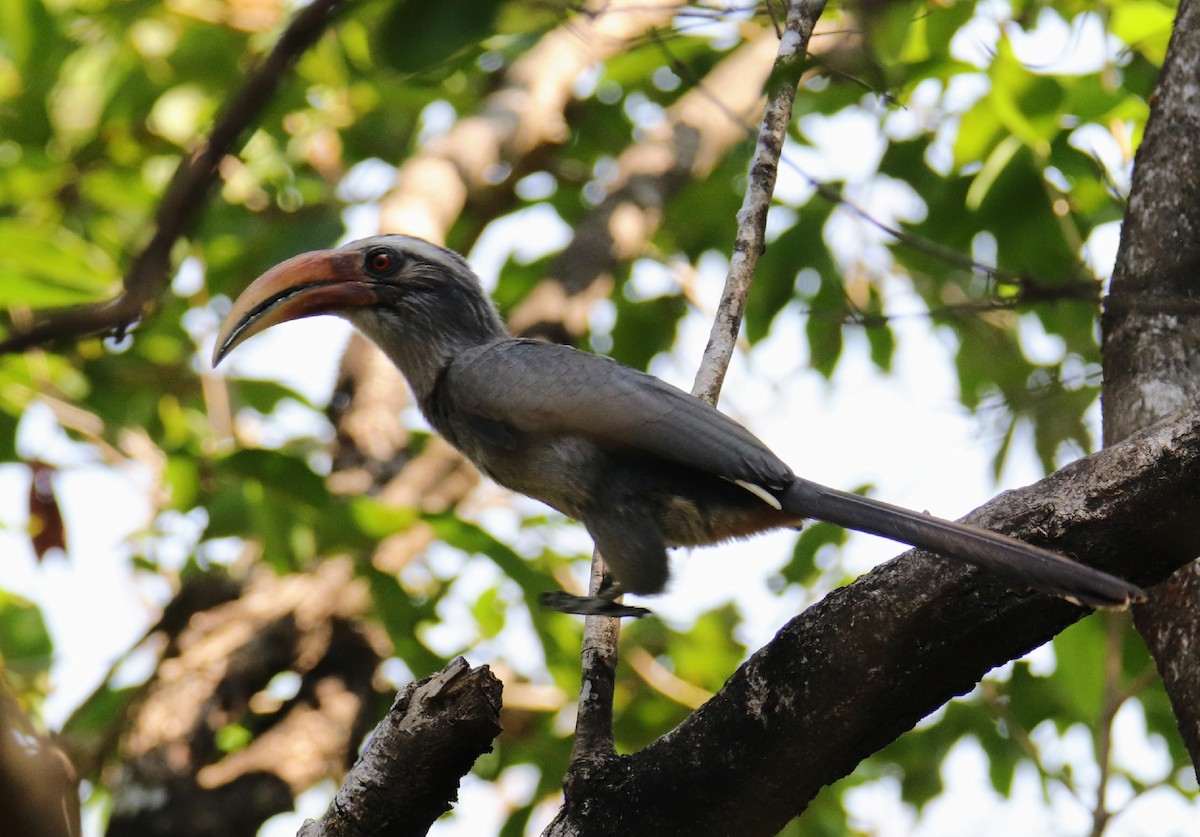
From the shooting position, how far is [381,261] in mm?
4309

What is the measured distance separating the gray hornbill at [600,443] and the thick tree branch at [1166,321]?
0.72 metres

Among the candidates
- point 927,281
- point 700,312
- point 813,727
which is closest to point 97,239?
point 700,312

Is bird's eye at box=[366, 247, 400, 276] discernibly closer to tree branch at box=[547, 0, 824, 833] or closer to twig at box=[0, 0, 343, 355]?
tree branch at box=[547, 0, 824, 833]

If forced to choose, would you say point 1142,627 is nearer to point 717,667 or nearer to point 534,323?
point 717,667

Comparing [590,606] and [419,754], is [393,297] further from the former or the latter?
[419,754]

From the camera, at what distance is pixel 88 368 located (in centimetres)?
566

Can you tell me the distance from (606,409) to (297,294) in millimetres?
1241

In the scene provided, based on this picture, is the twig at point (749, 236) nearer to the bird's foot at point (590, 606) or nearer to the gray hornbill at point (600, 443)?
the gray hornbill at point (600, 443)

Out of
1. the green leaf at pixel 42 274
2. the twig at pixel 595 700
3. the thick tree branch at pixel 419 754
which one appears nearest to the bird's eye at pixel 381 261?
the green leaf at pixel 42 274

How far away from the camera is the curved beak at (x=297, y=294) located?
382cm

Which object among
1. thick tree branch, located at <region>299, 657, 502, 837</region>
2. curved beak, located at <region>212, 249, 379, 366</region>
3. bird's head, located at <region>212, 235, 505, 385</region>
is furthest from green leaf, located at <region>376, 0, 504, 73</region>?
bird's head, located at <region>212, 235, 505, 385</region>

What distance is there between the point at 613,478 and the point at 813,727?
45.7 inches

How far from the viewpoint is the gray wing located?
127 inches

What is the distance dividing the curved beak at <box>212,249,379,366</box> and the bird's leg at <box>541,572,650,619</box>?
1.24 m
